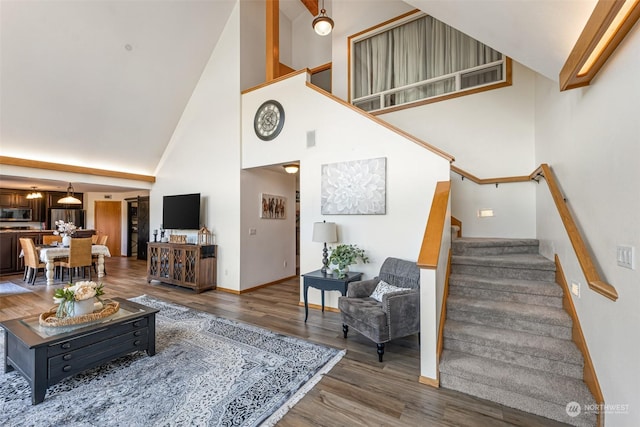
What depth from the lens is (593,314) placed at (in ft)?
6.69

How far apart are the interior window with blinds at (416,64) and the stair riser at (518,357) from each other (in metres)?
3.88

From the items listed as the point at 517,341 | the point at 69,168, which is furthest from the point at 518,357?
the point at 69,168

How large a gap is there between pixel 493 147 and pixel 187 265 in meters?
5.70

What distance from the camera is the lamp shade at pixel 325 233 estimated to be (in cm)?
391

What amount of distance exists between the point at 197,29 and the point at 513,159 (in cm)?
591

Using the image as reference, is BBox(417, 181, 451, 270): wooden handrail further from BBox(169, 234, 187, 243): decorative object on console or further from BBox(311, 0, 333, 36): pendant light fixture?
BBox(169, 234, 187, 243): decorative object on console

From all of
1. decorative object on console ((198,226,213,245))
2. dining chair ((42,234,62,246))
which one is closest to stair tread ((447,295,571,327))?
decorative object on console ((198,226,213,245))

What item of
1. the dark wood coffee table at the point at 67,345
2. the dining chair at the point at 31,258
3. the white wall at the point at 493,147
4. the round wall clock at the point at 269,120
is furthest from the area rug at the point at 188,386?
the dining chair at the point at 31,258

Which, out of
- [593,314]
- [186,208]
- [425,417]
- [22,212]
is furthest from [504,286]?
[22,212]

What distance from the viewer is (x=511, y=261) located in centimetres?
311

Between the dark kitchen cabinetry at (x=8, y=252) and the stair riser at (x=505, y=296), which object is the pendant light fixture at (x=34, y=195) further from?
the stair riser at (x=505, y=296)

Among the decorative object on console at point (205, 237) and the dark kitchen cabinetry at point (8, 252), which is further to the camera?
the dark kitchen cabinetry at point (8, 252)

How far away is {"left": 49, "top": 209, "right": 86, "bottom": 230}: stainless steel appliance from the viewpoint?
869cm

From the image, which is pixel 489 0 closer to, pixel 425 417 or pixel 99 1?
pixel 425 417
